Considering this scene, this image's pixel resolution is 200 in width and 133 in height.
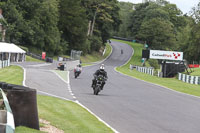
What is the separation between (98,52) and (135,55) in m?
13.3

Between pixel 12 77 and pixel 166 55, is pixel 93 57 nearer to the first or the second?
pixel 166 55

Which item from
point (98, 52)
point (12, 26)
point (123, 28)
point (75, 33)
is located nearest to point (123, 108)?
point (12, 26)

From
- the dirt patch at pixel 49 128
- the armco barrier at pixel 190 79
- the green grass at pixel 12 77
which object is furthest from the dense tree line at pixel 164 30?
the dirt patch at pixel 49 128

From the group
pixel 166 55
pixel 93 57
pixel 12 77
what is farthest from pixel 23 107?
pixel 93 57

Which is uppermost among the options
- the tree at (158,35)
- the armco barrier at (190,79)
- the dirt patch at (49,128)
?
the tree at (158,35)

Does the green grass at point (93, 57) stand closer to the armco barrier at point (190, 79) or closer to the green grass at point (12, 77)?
the armco barrier at point (190, 79)

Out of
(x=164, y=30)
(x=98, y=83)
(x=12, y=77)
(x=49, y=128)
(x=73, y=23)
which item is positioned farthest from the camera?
(x=164, y=30)

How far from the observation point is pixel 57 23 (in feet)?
316

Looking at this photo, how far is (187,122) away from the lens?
13.6 m

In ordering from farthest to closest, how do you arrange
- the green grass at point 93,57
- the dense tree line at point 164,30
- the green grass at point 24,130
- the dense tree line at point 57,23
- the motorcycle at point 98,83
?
the green grass at point 93,57
the dense tree line at point 164,30
the dense tree line at point 57,23
the motorcycle at point 98,83
the green grass at point 24,130

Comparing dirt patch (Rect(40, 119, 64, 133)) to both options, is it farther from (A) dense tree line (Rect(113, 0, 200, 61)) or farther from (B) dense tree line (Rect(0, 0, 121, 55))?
(B) dense tree line (Rect(0, 0, 121, 55))

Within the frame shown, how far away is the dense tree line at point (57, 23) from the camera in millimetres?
75125

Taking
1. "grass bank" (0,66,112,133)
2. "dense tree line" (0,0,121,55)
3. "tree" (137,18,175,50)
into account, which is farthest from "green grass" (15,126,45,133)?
"tree" (137,18,175,50)

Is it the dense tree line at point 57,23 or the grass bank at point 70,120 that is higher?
the dense tree line at point 57,23
